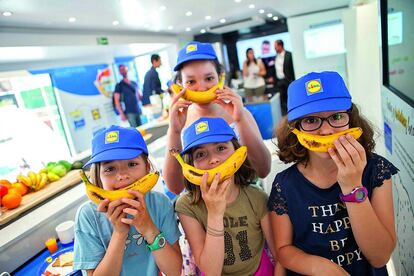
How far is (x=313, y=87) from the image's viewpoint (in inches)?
42.6

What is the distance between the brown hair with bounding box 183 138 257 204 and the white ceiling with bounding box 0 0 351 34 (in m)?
3.69

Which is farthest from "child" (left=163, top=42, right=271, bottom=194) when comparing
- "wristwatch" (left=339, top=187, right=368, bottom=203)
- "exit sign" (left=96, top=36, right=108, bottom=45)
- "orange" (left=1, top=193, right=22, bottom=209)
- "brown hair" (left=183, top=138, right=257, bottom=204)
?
"exit sign" (left=96, top=36, right=108, bottom=45)

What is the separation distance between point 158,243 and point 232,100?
789 millimetres

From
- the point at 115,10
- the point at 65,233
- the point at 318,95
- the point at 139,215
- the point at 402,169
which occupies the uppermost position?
the point at 115,10

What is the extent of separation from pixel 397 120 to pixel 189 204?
50.7 inches

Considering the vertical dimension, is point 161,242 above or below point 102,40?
below

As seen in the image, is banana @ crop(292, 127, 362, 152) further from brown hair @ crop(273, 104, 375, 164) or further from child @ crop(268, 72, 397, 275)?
brown hair @ crop(273, 104, 375, 164)

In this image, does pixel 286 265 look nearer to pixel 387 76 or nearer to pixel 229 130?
pixel 229 130

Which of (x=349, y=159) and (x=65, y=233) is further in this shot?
(x=65, y=233)

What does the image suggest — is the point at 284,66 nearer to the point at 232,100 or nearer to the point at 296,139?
the point at 232,100

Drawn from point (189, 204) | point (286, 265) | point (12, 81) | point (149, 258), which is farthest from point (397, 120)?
point (12, 81)

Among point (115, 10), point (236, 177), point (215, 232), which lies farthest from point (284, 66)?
point (215, 232)

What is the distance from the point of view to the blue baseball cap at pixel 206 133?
120cm

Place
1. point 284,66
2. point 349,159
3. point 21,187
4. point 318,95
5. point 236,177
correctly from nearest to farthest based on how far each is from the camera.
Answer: point 349,159 < point 318,95 < point 236,177 < point 21,187 < point 284,66
